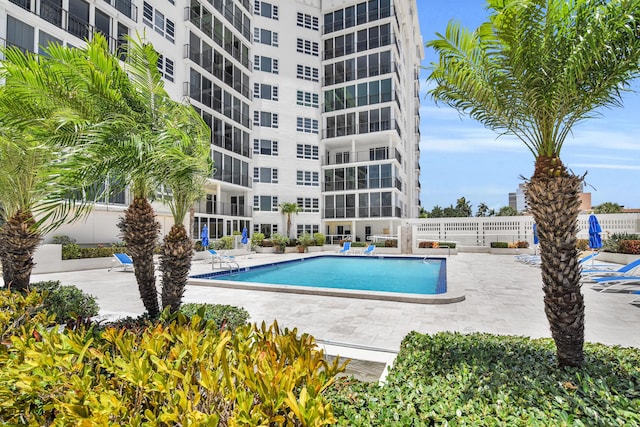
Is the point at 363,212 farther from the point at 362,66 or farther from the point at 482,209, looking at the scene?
the point at 482,209

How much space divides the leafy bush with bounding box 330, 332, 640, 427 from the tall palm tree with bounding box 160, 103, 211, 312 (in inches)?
141

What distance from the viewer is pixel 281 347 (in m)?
2.75

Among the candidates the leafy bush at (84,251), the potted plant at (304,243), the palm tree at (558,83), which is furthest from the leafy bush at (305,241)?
the palm tree at (558,83)

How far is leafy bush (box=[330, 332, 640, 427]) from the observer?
2.44 meters

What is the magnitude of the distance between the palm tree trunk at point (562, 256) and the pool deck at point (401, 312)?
7.59 ft

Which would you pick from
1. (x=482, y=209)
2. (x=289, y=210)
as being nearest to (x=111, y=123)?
(x=289, y=210)

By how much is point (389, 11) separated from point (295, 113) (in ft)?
44.2

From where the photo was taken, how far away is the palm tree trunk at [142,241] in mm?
5547

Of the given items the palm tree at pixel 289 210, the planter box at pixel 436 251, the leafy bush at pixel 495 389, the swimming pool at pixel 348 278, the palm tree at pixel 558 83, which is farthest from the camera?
the palm tree at pixel 289 210

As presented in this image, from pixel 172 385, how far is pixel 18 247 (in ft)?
24.0

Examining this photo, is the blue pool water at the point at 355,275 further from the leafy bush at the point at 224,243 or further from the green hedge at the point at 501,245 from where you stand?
the green hedge at the point at 501,245

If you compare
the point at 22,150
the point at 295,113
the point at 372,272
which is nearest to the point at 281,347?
the point at 22,150

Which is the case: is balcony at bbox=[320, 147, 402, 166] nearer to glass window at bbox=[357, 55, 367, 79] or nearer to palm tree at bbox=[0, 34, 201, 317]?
glass window at bbox=[357, 55, 367, 79]

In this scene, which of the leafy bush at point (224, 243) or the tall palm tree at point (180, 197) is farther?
the leafy bush at point (224, 243)
